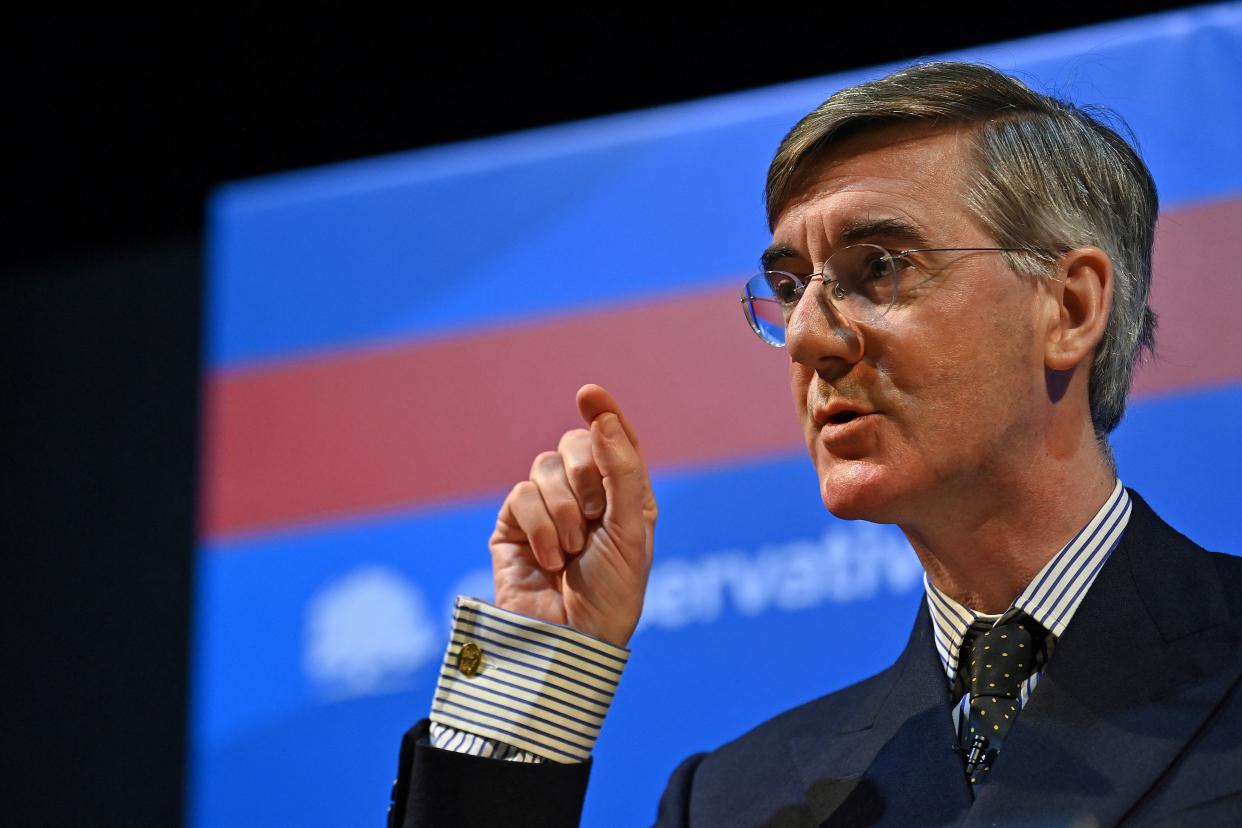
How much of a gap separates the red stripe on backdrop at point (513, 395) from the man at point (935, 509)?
34 centimetres

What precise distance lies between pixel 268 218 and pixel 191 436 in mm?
627

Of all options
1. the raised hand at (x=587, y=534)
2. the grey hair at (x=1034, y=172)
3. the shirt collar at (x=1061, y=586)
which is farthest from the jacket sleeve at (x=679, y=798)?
the grey hair at (x=1034, y=172)

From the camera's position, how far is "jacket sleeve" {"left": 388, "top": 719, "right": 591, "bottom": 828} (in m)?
1.72

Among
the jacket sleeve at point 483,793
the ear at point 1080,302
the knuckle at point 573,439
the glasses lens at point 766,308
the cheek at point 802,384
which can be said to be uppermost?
the glasses lens at point 766,308

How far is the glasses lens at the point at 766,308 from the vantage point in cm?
199

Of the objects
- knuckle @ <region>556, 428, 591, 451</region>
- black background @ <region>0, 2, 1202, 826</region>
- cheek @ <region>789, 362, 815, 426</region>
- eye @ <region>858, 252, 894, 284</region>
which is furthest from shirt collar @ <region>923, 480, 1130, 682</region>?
black background @ <region>0, 2, 1202, 826</region>

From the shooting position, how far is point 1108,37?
7.96 ft

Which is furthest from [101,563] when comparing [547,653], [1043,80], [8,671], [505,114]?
[1043,80]

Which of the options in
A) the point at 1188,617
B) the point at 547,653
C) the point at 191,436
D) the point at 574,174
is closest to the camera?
the point at 1188,617

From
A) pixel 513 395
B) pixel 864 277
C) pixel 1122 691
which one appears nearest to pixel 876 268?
pixel 864 277

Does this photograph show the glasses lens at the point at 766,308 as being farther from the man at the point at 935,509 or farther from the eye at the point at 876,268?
the eye at the point at 876,268

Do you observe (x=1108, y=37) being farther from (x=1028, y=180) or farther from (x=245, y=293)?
(x=245, y=293)

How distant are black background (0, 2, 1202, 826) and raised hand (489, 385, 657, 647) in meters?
1.46

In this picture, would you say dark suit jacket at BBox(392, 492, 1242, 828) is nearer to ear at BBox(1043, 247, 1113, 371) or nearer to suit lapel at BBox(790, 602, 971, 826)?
suit lapel at BBox(790, 602, 971, 826)
